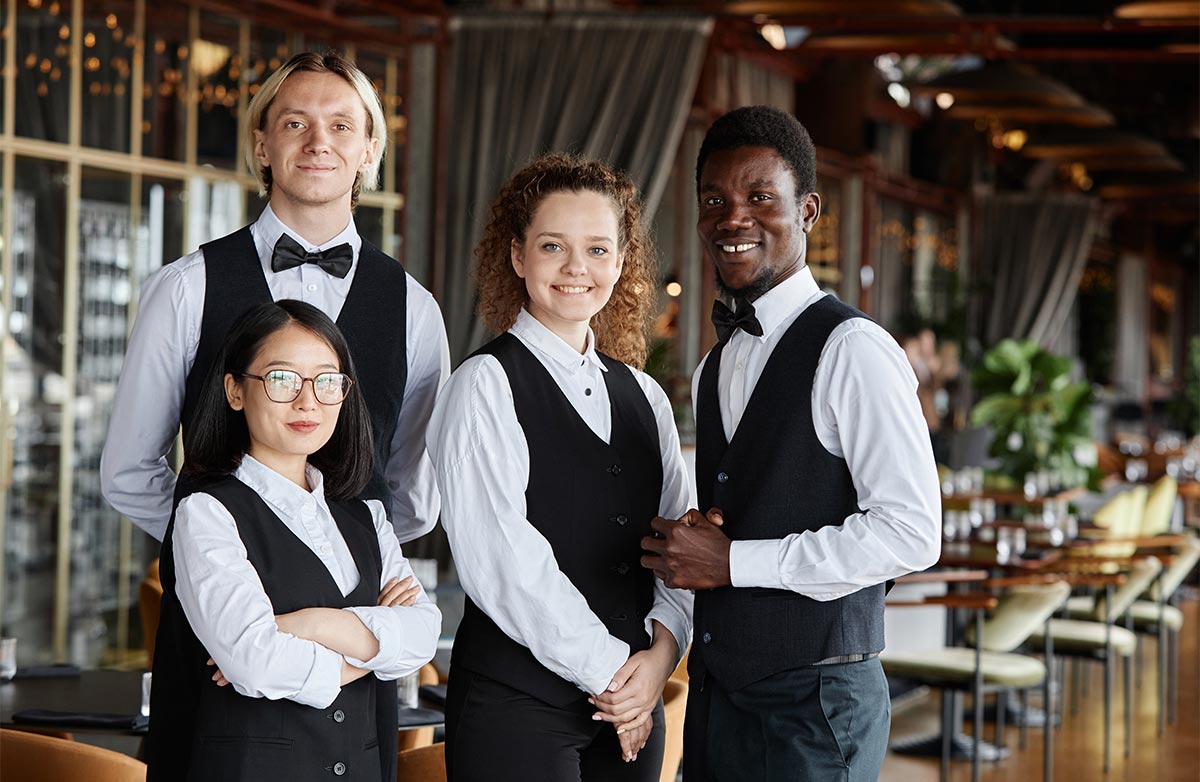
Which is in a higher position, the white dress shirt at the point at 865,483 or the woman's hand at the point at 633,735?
the white dress shirt at the point at 865,483

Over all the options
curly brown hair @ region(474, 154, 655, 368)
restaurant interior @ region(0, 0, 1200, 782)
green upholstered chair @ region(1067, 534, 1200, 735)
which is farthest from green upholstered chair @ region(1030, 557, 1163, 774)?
curly brown hair @ region(474, 154, 655, 368)

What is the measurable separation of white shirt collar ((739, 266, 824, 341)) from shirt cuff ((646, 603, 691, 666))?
1.57 feet

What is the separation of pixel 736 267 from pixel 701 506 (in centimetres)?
40

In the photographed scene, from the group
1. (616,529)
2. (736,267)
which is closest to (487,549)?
(616,529)

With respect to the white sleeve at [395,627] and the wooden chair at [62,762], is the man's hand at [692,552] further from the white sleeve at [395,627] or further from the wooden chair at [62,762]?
the wooden chair at [62,762]

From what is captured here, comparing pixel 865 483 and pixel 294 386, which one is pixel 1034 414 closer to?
pixel 865 483

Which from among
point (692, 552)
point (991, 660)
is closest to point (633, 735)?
point (692, 552)

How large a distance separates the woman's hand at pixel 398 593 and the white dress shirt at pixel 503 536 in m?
0.10

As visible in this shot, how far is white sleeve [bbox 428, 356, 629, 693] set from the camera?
87.8 inches

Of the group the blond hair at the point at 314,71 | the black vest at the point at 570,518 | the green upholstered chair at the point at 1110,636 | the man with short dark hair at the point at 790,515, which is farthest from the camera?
the green upholstered chair at the point at 1110,636

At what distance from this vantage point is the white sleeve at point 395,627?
2209 millimetres

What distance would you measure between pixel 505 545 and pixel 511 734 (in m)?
0.29

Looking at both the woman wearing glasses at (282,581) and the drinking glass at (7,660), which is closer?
the woman wearing glasses at (282,581)

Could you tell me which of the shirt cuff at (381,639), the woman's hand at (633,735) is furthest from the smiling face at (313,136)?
the woman's hand at (633,735)
